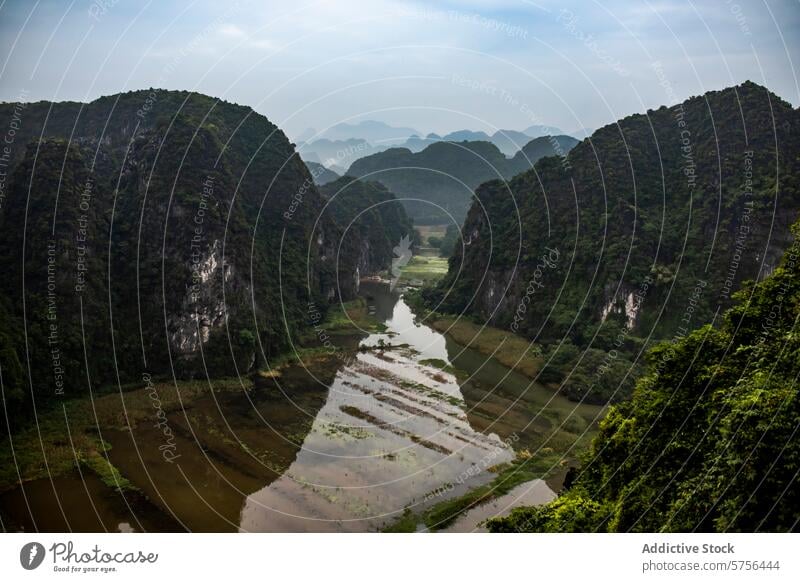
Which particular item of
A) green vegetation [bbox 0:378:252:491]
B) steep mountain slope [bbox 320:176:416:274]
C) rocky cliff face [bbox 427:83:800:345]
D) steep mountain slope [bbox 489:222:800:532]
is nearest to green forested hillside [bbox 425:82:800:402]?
rocky cliff face [bbox 427:83:800:345]

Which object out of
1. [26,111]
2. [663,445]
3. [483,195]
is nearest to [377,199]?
[483,195]

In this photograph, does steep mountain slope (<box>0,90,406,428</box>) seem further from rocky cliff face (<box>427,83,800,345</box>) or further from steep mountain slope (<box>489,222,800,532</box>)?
steep mountain slope (<box>489,222,800,532</box>)

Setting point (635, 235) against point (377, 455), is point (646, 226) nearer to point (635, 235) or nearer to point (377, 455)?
point (635, 235)

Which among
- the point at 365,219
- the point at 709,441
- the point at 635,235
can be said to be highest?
the point at 365,219

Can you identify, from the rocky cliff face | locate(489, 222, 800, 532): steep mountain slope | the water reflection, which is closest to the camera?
locate(489, 222, 800, 532): steep mountain slope

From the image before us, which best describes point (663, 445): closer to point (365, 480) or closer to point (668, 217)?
point (365, 480)

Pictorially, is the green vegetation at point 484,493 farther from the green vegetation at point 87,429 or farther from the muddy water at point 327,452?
the green vegetation at point 87,429

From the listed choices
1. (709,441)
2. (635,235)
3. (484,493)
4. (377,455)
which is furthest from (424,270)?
(709,441)

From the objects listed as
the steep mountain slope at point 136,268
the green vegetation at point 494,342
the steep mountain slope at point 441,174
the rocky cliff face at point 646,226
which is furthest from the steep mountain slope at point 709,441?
the steep mountain slope at point 441,174
